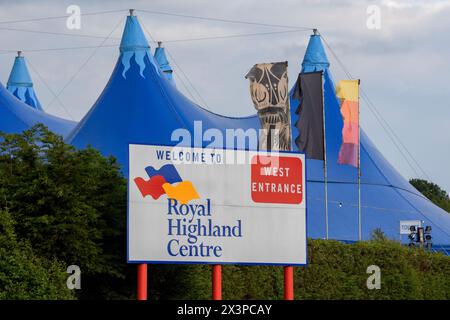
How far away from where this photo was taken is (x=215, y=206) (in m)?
22.6

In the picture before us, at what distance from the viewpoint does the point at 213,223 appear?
22.6 meters

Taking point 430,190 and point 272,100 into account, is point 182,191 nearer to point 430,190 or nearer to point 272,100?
point 272,100

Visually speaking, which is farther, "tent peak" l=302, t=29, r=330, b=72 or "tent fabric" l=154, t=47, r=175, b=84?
"tent fabric" l=154, t=47, r=175, b=84

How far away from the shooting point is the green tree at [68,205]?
22391mm

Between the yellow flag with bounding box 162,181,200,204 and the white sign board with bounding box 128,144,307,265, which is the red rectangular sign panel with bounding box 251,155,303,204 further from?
the yellow flag with bounding box 162,181,200,204

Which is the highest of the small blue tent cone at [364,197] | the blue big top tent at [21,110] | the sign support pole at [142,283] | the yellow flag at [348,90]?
the blue big top tent at [21,110]

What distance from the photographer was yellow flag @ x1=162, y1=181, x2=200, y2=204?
72.3 feet

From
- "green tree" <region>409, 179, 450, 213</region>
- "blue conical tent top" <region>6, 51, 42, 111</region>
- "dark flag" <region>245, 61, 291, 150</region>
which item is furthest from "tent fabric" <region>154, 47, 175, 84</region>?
"green tree" <region>409, 179, 450, 213</region>

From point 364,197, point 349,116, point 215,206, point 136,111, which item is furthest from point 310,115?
point 215,206

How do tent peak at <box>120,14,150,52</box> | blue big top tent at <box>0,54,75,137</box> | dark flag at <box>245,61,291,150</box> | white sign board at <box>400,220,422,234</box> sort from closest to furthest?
dark flag at <box>245,61,291,150</box> < white sign board at <box>400,220,422,234</box> < tent peak at <box>120,14,150,52</box> < blue big top tent at <box>0,54,75,137</box>

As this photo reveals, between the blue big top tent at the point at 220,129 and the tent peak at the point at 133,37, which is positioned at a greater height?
the tent peak at the point at 133,37

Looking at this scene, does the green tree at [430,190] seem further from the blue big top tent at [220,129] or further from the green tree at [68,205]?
the green tree at [68,205]

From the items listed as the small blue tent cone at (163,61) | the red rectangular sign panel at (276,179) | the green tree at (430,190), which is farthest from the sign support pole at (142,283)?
the green tree at (430,190)
